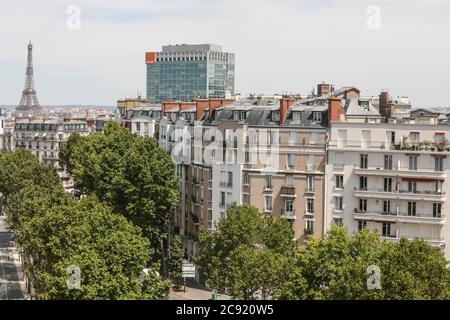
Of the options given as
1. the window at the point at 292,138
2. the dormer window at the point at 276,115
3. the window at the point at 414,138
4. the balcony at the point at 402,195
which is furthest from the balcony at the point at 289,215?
the window at the point at 414,138

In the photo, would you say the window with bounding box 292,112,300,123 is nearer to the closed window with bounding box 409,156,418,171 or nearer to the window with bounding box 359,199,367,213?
the window with bounding box 359,199,367,213

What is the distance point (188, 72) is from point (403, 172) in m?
114

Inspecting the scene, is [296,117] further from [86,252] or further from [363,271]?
[363,271]

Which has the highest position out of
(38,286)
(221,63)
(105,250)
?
(221,63)

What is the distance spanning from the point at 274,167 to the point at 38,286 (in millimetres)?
18353

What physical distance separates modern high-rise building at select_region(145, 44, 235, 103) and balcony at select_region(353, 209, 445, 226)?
98.7 meters

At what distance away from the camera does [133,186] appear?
2077 inches

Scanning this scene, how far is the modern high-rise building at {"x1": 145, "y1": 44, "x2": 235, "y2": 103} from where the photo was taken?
5915 inches

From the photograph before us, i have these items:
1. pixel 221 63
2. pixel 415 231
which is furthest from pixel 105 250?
pixel 221 63

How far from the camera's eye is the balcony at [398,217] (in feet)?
152

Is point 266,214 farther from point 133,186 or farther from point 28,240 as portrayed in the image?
point 28,240

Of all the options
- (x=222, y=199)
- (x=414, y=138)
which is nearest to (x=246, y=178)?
(x=222, y=199)

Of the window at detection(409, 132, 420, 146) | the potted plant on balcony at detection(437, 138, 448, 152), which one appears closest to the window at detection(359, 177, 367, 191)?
the window at detection(409, 132, 420, 146)
